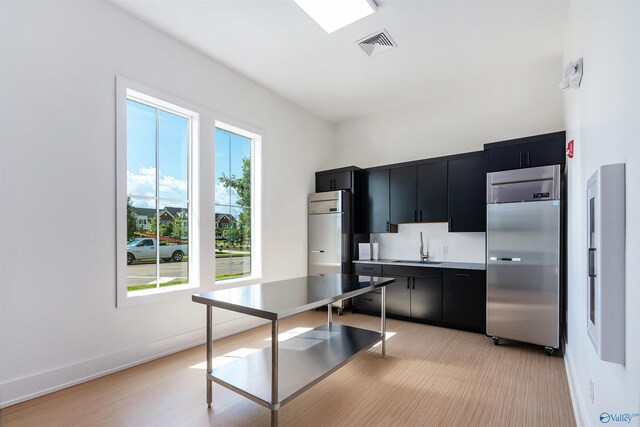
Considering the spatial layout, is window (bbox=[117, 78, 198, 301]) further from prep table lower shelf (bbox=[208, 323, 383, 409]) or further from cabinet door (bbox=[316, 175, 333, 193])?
cabinet door (bbox=[316, 175, 333, 193])

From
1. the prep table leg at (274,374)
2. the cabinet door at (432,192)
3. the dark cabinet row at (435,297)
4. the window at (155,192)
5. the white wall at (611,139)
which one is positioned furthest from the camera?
the cabinet door at (432,192)

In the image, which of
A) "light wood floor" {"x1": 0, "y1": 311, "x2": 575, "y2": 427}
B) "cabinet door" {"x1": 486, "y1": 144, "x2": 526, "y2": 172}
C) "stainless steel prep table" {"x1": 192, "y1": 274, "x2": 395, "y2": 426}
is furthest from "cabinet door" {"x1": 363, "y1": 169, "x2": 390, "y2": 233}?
Result: "light wood floor" {"x1": 0, "y1": 311, "x2": 575, "y2": 427}

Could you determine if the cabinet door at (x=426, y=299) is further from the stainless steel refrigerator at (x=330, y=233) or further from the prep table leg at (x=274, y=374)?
the prep table leg at (x=274, y=374)

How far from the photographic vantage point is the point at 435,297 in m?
4.04

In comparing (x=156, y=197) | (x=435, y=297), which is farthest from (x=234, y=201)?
(x=435, y=297)

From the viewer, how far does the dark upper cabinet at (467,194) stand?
12.9ft

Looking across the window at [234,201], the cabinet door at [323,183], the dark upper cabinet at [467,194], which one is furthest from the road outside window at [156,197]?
the dark upper cabinet at [467,194]

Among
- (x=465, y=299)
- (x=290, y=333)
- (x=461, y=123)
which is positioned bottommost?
(x=290, y=333)

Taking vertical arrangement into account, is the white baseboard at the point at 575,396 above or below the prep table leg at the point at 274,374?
below

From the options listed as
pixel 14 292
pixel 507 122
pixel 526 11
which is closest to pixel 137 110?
pixel 14 292

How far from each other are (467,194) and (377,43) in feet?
7.15

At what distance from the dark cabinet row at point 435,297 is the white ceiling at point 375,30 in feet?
8.41

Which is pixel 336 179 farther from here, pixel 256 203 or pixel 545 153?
pixel 545 153

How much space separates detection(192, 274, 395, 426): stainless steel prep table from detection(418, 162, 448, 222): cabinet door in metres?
1.76
